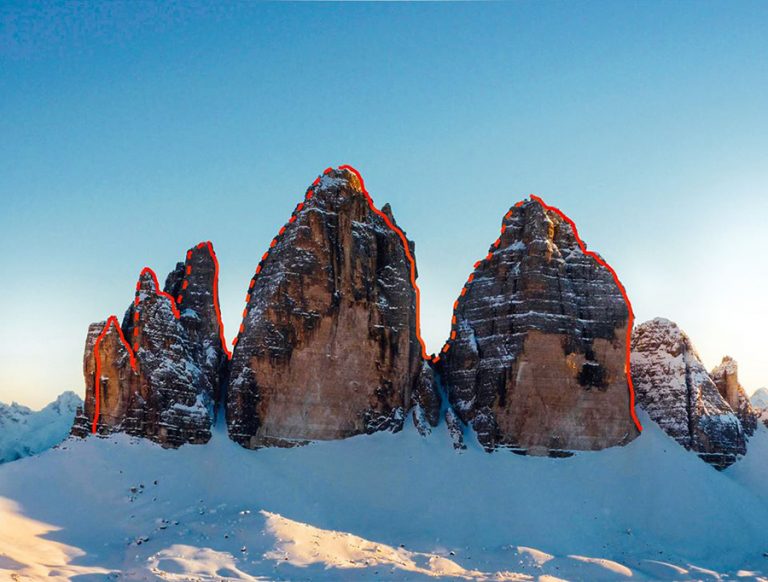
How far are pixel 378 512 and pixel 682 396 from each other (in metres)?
23.5

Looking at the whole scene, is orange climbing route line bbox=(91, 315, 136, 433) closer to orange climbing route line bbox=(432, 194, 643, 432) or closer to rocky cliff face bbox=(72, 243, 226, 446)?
rocky cliff face bbox=(72, 243, 226, 446)

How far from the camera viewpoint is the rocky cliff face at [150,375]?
5797 centimetres

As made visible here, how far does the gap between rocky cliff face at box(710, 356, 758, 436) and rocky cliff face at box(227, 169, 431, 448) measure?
77.5ft

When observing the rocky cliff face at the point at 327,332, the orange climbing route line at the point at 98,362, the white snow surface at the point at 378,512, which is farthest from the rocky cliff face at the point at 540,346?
the orange climbing route line at the point at 98,362

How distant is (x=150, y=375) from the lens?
58062mm

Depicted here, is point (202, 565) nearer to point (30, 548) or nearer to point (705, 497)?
point (30, 548)

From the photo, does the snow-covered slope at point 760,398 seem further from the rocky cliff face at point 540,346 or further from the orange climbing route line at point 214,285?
the orange climbing route line at point 214,285

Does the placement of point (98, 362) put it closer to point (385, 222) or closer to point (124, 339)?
point (124, 339)

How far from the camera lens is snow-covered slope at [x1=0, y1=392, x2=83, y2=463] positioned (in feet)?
302

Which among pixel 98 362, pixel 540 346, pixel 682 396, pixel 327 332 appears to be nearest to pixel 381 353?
pixel 327 332

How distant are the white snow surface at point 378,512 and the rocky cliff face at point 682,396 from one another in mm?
1146

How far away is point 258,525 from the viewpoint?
51.2 m

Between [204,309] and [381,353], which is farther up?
[204,309]

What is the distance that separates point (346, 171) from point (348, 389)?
14.7 metres
